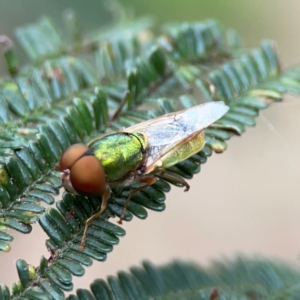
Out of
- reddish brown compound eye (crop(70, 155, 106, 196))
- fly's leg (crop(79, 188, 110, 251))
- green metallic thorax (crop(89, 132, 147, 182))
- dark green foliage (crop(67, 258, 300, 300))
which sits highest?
green metallic thorax (crop(89, 132, 147, 182))

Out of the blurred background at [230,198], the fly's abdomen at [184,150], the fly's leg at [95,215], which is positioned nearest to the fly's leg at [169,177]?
the fly's abdomen at [184,150]

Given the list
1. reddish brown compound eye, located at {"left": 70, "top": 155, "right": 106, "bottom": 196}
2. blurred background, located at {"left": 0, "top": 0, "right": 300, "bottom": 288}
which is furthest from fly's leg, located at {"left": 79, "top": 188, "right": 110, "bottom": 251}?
blurred background, located at {"left": 0, "top": 0, "right": 300, "bottom": 288}

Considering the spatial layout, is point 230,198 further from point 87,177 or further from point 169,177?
point 87,177

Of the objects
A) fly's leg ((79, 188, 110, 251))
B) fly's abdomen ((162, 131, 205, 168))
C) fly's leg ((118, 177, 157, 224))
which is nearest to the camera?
fly's leg ((79, 188, 110, 251))

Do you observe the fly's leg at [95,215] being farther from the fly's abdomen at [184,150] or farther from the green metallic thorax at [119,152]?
the fly's abdomen at [184,150]

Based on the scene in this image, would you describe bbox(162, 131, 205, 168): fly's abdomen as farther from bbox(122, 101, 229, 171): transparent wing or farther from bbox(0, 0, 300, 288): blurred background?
bbox(0, 0, 300, 288): blurred background

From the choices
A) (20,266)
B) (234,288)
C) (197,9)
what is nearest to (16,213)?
(20,266)
